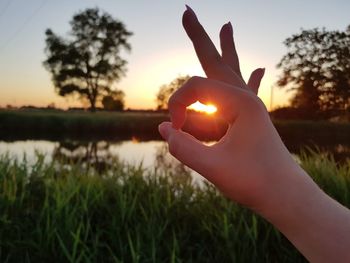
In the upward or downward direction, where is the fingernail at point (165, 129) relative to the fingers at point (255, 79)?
downward

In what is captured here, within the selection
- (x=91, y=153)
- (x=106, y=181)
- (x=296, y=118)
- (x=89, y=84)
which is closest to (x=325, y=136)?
(x=296, y=118)

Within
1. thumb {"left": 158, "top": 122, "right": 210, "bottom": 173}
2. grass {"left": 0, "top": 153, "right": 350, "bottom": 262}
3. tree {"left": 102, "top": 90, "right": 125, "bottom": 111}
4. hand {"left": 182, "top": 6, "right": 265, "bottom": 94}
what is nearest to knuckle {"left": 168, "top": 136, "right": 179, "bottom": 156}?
thumb {"left": 158, "top": 122, "right": 210, "bottom": 173}

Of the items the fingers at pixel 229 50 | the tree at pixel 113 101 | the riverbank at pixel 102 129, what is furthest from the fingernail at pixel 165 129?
the tree at pixel 113 101

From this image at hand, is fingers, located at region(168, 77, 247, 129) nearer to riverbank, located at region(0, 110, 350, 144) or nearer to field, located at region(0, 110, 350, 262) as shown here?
field, located at region(0, 110, 350, 262)

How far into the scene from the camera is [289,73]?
128ft

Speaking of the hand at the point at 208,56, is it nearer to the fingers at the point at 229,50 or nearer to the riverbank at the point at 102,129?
the fingers at the point at 229,50

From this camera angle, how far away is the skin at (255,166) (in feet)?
1.94

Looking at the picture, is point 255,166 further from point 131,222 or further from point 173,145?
point 131,222

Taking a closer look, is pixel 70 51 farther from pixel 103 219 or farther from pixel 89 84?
pixel 103 219

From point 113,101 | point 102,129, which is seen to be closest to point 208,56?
point 102,129

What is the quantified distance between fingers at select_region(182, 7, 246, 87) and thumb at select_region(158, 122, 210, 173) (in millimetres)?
98

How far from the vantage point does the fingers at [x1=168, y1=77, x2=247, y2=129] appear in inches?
24.7

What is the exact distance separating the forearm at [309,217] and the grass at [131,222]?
2.75 meters

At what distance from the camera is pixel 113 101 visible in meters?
55.0
